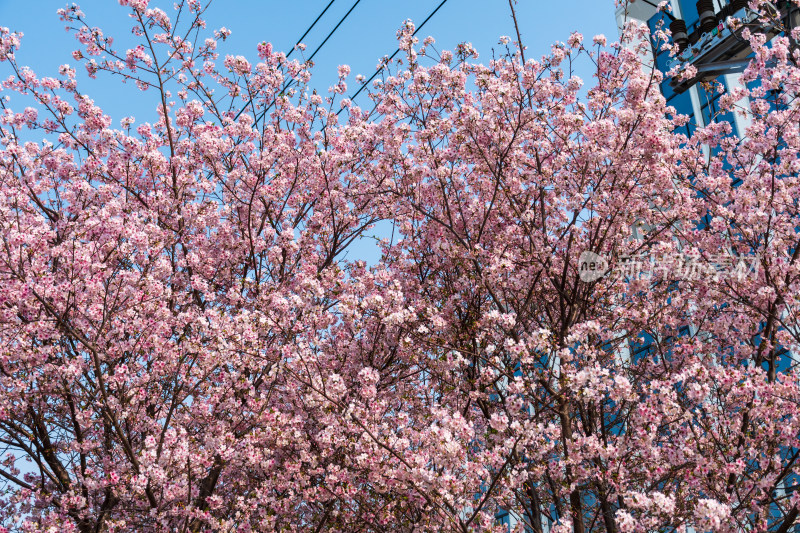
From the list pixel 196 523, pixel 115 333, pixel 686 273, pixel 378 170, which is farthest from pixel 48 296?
pixel 686 273

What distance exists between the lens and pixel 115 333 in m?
7.88

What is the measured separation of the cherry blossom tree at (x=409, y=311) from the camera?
279 inches

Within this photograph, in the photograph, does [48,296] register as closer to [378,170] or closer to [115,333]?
[115,333]

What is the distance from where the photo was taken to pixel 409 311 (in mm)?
7863

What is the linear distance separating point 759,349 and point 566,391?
2513 mm

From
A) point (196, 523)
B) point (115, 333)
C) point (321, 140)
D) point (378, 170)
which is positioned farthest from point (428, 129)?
point (196, 523)

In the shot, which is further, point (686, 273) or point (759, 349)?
point (686, 273)

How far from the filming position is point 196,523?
304 inches

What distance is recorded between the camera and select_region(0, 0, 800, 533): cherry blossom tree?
708 centimetres

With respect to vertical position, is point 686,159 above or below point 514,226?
above

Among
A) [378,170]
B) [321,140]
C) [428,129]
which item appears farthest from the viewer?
[321,140]

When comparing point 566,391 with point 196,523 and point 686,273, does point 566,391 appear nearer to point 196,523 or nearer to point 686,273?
point 686,273

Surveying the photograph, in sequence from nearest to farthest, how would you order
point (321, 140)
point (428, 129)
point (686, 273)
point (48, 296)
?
point (48, 296), point (686, 273), point (428, 129), point (321, 140)

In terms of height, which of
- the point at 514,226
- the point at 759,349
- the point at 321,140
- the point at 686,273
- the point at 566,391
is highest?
the point at 321,140
